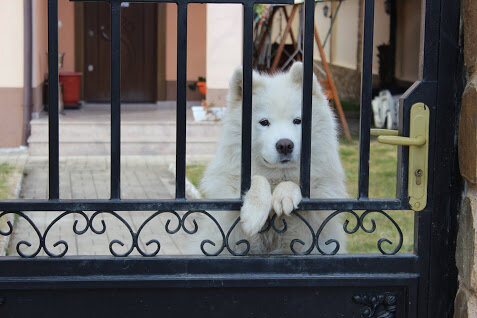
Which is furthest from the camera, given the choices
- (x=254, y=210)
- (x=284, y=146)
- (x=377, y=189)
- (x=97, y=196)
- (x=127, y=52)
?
(x=127, y=52)

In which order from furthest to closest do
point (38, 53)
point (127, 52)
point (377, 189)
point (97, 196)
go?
point (127, 52)
point (38, 53)
point (377, 189)
point (97, 196)

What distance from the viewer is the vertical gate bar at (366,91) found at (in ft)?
9.20

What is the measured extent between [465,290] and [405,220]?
4.48 metres

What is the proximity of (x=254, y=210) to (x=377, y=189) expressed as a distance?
236 inches

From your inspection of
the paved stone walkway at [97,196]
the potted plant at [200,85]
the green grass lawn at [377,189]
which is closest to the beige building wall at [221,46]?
the potted plant at [200,85]

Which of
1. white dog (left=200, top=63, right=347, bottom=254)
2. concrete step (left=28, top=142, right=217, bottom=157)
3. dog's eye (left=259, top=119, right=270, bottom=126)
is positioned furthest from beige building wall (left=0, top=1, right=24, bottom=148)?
dog's eye (left=259, top=119, right=270, bottom=126)

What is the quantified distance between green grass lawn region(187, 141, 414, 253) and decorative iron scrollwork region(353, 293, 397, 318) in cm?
316

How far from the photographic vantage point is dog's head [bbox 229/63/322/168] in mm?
3791

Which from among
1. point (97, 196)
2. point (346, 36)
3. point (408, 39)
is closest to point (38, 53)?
point (97, 196)

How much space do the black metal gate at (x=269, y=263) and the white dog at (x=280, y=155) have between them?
800mm

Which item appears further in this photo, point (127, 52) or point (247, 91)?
point (127, 52)

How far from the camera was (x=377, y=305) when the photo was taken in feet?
9.39

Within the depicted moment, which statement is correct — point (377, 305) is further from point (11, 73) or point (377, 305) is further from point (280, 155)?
point (11, 73)

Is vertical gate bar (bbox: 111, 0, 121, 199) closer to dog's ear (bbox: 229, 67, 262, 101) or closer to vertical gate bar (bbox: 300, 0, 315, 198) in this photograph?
vertical gate bar (bbox: 300, 0, 315, 198)
